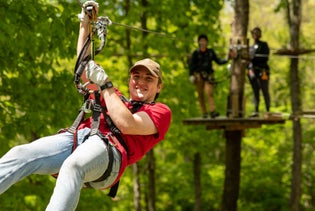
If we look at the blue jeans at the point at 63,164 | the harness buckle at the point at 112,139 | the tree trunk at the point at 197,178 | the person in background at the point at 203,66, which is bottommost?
the tree trunk at the point at 197,178

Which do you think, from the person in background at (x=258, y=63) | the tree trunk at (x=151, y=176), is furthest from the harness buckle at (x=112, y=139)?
the tree trunk at (x=151, y=176)

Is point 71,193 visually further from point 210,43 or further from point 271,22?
point 271,22

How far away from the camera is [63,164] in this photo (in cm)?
349

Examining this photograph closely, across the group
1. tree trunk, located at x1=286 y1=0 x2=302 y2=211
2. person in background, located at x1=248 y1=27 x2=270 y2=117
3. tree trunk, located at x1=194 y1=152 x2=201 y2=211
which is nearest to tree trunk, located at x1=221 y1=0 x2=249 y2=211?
person in background, located at x1=248 y1=27 x2=270 y2=117

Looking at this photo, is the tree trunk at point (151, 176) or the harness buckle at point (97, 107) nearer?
the harness buckle at point (97, 107)

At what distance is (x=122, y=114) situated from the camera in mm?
3695

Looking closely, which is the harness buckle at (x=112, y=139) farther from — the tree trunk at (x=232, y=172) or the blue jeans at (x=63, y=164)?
the tree trunk at (x=232, y=172)

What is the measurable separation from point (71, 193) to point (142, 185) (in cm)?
1664

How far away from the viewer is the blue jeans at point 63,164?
3.39m

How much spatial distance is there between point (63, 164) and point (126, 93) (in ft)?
38.5

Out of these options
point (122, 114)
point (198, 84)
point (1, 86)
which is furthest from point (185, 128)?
point (122, 114)

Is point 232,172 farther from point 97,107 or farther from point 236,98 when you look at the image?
point 97,107

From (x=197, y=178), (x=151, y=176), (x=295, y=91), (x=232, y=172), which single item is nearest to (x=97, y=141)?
(x=232, y=172)

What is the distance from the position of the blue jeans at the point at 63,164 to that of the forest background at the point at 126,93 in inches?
56.6
